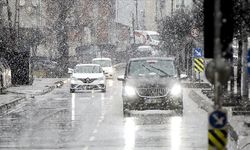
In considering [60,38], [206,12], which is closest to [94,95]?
[206,12]

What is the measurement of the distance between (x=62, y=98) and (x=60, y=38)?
40.7 m

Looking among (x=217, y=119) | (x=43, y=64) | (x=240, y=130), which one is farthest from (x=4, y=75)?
(x=217, y=119)

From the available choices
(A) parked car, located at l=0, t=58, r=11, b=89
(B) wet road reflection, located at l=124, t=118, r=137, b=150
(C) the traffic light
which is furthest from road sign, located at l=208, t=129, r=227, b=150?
(A) parked car, located at l=0, t=58, r=11, b=89

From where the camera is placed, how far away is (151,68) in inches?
1142

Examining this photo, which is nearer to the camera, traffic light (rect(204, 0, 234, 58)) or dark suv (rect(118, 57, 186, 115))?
traffic light (rect(204, 0, 234, 58))

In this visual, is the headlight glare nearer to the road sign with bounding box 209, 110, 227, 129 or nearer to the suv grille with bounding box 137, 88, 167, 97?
the suv grille with bounding box 137, 88, 167, 97

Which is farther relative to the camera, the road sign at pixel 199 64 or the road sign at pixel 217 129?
the road sign at pixel 199 64

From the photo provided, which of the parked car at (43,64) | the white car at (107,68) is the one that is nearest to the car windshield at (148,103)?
the white car at (107,68)

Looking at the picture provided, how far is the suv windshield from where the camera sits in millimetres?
28823

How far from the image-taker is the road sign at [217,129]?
13102 mm

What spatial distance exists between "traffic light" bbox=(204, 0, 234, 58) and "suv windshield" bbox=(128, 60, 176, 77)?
14908 millimetres

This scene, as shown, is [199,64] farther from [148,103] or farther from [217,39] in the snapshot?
[217,39]

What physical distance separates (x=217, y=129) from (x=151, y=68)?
51.6ft

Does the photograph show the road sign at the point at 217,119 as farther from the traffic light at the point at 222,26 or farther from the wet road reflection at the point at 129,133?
the wet road reflection at the point at 129,133
